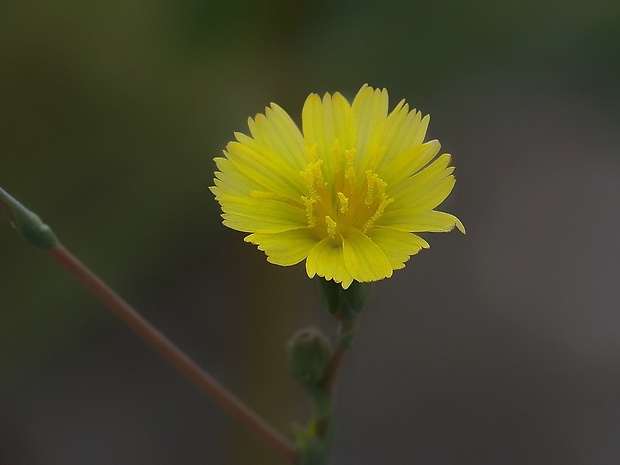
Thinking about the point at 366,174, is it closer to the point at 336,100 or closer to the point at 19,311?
the point at 336,100

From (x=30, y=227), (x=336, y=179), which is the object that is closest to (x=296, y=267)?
(x=336, y=179)

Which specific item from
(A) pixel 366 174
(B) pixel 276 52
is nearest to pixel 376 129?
(A) pixel 366 174

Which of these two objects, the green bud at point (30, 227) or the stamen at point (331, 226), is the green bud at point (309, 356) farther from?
the green bud at point (30, 227)

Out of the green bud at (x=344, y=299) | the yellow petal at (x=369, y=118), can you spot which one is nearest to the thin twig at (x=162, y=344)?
the green bud at (x=344, y=299)

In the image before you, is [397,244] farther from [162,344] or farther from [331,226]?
[162,344]

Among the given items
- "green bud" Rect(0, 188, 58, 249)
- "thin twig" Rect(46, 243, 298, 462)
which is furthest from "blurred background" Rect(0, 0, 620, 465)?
"green bud" Rect(0, 188, 58, 249)

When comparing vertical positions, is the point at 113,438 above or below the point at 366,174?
below

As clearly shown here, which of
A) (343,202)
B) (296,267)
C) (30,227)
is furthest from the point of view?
(296,267)

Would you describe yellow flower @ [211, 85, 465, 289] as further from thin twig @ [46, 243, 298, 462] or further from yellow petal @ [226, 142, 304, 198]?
thin twig @ [46, 243, 298, 462]
